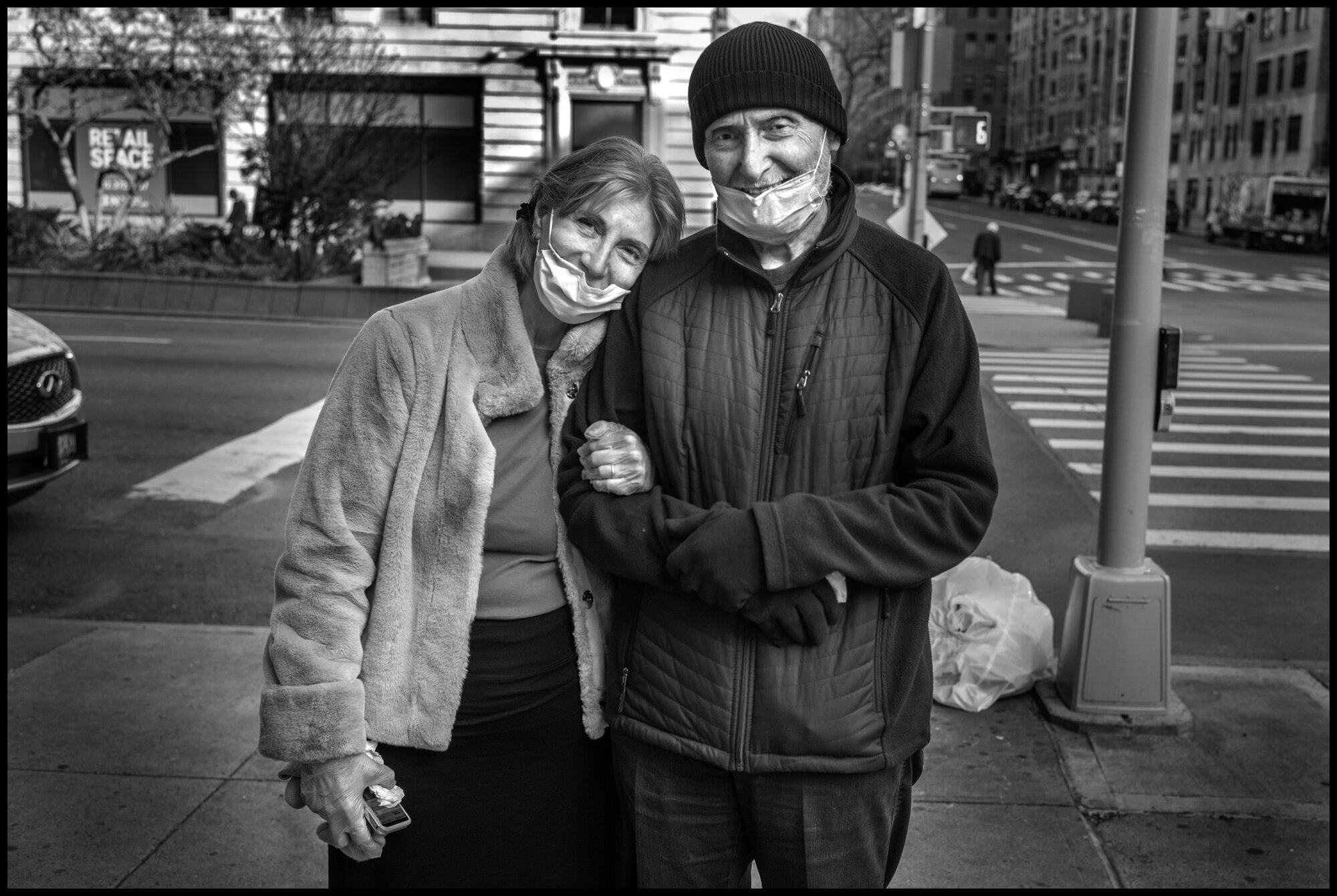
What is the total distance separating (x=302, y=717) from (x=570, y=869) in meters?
0.66

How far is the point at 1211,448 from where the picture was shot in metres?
11.8

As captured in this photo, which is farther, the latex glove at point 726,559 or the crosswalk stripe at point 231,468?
the crosswalk stripe at point 231,468

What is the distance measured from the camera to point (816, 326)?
2.21 metres

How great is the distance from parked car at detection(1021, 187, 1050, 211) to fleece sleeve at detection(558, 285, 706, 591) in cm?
Result: 7866

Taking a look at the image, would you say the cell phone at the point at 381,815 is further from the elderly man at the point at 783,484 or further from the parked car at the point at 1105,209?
the parked car at the point at 1105,209

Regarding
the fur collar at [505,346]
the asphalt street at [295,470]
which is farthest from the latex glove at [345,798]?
the asphalt street at [295,470]

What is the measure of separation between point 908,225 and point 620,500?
11449 mm

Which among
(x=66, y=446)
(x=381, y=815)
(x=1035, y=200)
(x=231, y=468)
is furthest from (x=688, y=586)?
(x=1035, y=200)

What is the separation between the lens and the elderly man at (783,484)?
7.11 feet

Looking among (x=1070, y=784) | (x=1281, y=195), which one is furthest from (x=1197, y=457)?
(x=1281, y=195)

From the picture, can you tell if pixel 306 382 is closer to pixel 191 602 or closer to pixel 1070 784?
pixel 191 602

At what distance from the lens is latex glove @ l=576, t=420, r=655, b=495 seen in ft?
7.29

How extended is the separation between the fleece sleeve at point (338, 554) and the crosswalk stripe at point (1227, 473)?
8.87 m

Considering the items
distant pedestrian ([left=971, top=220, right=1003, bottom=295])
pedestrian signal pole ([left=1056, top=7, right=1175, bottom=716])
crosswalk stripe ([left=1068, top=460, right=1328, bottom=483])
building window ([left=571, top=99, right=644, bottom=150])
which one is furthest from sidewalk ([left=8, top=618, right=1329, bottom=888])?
building window ([left=571, top=99, right=644, bottom=150])
